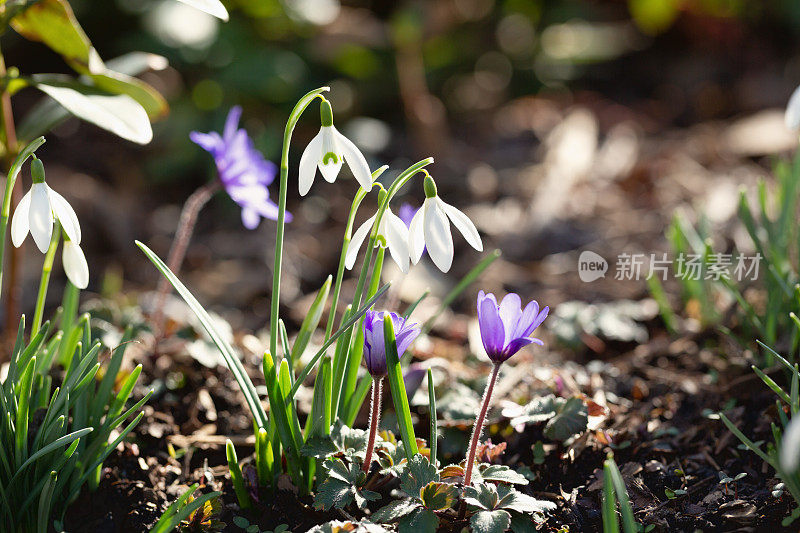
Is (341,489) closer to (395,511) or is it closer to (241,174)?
(395,511)

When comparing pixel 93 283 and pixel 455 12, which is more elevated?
pixel 455 12

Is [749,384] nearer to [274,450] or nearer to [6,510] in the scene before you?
[274,450]

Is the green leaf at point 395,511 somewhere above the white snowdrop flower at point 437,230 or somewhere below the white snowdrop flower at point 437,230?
below

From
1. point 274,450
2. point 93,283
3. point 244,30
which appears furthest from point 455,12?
point 274,450

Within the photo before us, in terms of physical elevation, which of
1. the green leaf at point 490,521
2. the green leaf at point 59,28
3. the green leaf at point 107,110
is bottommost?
the green leaf at point 490,521

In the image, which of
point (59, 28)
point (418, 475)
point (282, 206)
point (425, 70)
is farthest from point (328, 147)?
point (425, 70)

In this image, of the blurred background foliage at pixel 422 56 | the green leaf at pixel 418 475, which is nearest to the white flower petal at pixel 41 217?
the green leaf at pixel 418 475

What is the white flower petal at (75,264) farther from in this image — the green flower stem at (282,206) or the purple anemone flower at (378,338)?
the purple anemone flower at (378,338)
